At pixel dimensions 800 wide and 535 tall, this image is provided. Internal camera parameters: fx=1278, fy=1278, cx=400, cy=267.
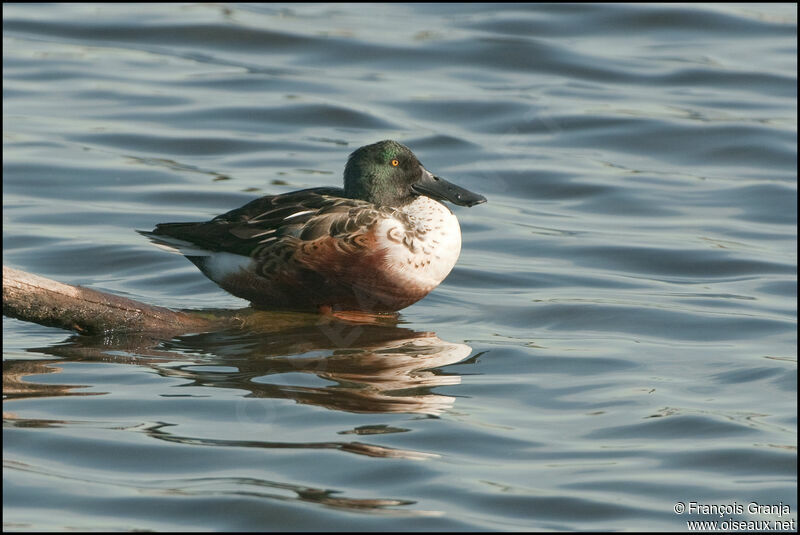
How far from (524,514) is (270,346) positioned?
250cm

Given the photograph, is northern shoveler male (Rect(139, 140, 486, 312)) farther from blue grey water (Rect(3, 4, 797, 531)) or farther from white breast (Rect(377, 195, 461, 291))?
blue grey water (Rect(3, 4, 797, 531))

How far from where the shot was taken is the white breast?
7.20 metres

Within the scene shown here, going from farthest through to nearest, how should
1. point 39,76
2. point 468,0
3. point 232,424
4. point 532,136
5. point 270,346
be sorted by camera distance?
point 468,0 < point 39,76 < point 532,136 < point 270,346 < point 232,424

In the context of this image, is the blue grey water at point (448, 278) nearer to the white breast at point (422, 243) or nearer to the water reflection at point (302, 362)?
the water reflection at point (302, 362)

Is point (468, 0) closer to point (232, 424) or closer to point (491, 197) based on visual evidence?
point (491, 197)

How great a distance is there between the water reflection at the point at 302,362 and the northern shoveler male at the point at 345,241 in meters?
0.27

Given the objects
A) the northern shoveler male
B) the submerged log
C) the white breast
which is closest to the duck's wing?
the northern shoveler male

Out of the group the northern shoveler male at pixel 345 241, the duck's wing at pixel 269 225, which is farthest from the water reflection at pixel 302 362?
the duck's wing at pixel 269 225

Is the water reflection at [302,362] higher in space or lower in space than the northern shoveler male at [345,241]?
lower

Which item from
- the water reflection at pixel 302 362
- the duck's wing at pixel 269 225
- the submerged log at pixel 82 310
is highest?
the duck's wing at pixel 269 225

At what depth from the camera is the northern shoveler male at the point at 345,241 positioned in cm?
720

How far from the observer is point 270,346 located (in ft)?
23.3

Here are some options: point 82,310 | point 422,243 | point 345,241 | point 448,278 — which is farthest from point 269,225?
point 448,278

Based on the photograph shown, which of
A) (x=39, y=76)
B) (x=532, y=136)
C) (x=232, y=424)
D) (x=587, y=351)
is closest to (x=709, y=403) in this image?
(x=587, y=351)
